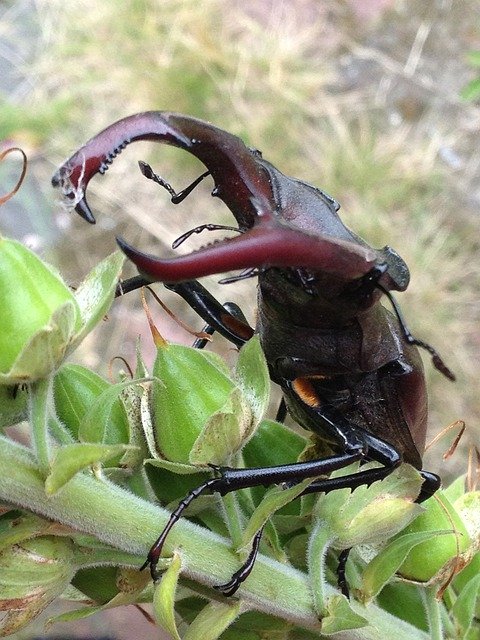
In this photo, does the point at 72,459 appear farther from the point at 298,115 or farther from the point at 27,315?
the point at 298,115

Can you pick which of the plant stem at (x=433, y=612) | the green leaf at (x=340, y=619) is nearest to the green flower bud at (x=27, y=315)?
the green leaf at (x=340, y=619)

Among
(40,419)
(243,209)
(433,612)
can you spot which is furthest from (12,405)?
(433,612)

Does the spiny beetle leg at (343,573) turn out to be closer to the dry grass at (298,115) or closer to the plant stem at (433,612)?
the plant stem at (433,612)

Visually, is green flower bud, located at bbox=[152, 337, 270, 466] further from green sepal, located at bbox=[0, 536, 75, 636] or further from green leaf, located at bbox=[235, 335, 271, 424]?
green sepal, located at bbox=[0, 536, 75, 636]

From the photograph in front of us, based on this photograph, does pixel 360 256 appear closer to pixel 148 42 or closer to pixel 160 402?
pixel 160 402

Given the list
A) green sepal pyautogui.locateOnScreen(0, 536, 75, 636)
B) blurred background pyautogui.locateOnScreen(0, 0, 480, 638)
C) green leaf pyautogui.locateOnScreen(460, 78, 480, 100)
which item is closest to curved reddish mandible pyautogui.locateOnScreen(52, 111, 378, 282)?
green sepal pyautogui.locateOnScreen(0, 536, 75, 636)

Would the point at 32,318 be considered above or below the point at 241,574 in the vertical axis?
above
